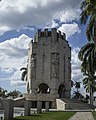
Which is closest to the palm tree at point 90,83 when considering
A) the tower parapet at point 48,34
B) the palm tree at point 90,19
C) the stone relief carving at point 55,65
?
the stone relief carving at point 55,65

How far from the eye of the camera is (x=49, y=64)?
65562mm

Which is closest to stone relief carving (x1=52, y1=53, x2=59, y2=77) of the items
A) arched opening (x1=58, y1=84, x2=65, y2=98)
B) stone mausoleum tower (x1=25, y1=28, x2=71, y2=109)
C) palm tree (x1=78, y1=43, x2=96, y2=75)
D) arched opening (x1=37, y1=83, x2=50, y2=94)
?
stone mausoleum tower (x1=25, y1=28, x2=71, y2=109)

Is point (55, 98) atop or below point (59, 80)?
below

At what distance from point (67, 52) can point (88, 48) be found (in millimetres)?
29267

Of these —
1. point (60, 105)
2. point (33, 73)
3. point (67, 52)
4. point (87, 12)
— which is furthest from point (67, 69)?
point (87, 12)

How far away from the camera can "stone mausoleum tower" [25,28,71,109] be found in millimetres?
64875

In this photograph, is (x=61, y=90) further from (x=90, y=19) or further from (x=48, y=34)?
(x=90, y=19)

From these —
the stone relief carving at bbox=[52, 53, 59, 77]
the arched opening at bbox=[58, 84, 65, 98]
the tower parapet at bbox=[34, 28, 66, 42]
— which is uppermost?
the tower parapet at bbox=[34, 28, 66, 42]

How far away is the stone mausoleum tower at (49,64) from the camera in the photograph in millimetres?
64875

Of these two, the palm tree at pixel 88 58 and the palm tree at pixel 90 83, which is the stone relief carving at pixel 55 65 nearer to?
the palm tree at pixel 90 83

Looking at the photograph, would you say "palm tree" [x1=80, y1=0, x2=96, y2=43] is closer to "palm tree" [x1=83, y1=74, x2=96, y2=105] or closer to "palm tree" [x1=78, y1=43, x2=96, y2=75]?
"palm tree" [x1=78, y1=43, x2=96, y2=75]

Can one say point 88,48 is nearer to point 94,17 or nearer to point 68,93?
point 94,17

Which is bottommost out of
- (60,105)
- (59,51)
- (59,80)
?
(60,105)

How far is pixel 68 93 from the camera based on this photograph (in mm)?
69000
